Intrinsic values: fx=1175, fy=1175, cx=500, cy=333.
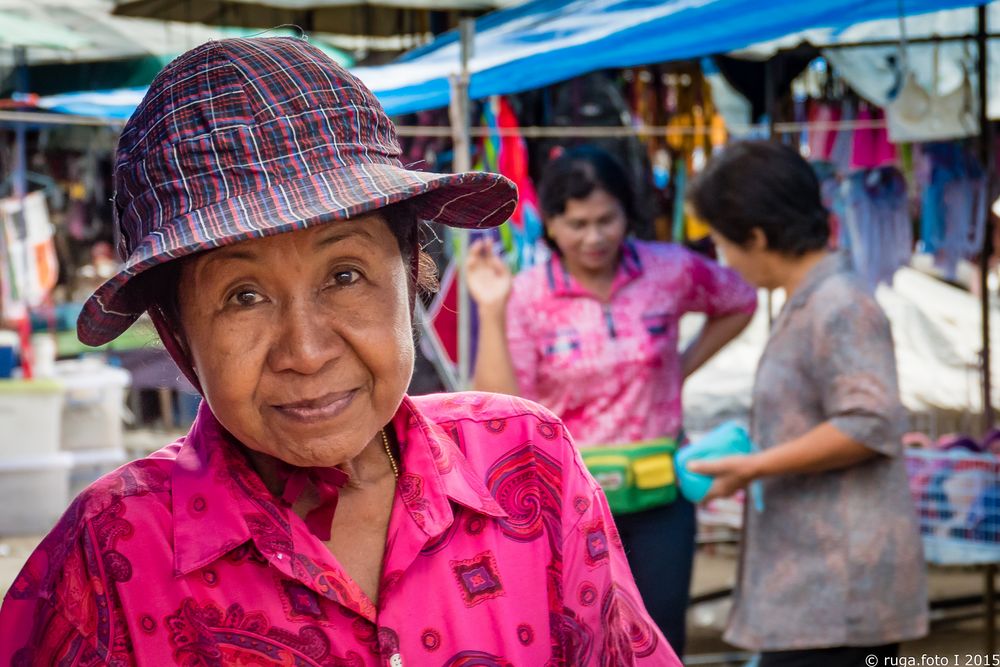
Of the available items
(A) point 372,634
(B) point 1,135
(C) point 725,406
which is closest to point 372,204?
(A) point 372,634

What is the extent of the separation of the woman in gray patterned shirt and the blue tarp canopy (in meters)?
0.46

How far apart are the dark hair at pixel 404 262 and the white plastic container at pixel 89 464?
268 inches

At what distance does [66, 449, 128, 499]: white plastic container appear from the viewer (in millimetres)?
7812

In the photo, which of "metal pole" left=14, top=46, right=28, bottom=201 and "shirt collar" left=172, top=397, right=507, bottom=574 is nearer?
"shirt collar" left=172, top=397, right=507, bottom=574

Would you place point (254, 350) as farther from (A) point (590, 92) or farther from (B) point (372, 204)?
(A) point (590, 92)

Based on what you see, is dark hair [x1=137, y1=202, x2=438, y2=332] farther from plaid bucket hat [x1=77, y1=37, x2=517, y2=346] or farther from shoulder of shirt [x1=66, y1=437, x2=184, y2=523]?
shoulder of shirt [x1=66, y1=437, x2=184, y2=523]

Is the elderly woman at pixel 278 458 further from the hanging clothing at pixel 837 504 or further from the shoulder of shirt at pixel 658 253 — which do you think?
the shoulder of shirt at pixel 658 253

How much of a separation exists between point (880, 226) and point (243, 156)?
5394 millimetres

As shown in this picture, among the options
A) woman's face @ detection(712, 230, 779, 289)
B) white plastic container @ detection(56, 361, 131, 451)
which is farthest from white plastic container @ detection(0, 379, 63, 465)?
woman's face @ detection(712, 230, 779, 289)

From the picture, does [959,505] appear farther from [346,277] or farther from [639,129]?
[346,277]

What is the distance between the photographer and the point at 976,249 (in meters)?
6.15

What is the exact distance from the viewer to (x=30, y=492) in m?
7.34

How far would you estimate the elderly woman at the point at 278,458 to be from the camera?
1.25 metres

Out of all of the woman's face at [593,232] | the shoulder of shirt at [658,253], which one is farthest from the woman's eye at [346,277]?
the shoulder of shirt at [658,253]
